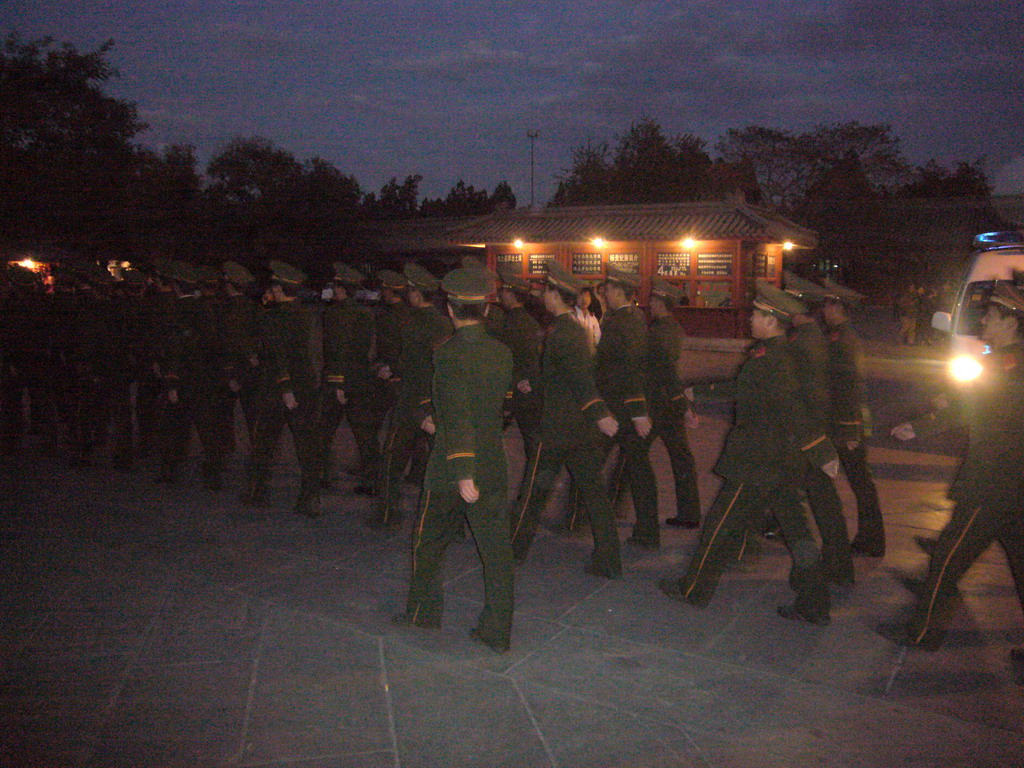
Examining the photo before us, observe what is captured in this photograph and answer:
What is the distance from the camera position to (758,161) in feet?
151

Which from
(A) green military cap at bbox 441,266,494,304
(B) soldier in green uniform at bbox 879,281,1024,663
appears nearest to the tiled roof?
(B) soldier in green uniform at bbox 879,281,1024,663

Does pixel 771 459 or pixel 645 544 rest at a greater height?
pixel 771 459

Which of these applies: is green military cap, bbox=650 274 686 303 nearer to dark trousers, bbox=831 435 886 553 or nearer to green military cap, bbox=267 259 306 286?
dark trousers, bbox=831 435 886 553

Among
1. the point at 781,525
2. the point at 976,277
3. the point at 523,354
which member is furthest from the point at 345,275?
the point at 976,277

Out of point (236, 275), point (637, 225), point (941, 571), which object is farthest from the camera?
point (637, 225)

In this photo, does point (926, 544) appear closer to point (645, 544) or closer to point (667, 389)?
point (645, 544)

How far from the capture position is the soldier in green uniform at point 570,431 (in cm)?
484

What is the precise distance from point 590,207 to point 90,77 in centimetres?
1721

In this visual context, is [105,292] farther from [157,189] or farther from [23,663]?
[157,189]

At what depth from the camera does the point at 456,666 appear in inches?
157

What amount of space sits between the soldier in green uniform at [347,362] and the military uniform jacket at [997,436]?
13.7 feet

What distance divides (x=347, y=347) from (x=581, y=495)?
Result: 94.5 inches

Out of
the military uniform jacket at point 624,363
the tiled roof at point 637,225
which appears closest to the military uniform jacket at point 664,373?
the military uniform jacket at point 624,363

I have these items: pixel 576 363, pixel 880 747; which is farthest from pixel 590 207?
pixel 880 747
